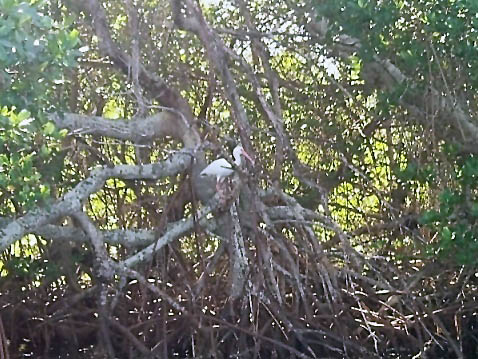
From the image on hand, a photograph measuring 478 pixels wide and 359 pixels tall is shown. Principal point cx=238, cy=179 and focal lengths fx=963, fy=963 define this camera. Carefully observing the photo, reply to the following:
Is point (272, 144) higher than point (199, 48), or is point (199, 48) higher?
point (199, 48)

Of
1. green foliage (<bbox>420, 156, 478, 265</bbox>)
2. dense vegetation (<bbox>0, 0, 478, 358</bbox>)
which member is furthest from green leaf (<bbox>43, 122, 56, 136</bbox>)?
green foliage (<bbox>420, 156, 478, 265</bbox>)

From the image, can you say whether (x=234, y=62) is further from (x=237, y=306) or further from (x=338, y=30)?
(x=237, y=306)

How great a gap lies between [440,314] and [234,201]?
147 centimetres

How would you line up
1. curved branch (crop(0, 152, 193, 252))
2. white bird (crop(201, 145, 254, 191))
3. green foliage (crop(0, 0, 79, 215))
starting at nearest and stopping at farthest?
green foliage (crop(0, 0, 79, 215))
curved branch (crop(0, 152, 193, 252))
white bird (crop(201, 145, 254, 191))

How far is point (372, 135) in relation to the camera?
537cm

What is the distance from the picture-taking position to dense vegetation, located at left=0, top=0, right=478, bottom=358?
4.32 metres

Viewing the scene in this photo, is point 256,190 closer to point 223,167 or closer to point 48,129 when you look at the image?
point 223,167

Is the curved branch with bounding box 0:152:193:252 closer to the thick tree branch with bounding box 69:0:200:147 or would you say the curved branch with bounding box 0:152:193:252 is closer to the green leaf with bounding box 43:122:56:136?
the thick tree branch with bounding box 69:0:200:147

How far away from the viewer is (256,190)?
15.5ft

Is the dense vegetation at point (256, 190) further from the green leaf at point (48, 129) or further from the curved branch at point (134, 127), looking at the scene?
the green leaf at point (48, 129)

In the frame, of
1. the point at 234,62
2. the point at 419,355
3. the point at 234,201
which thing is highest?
the point at 234,62

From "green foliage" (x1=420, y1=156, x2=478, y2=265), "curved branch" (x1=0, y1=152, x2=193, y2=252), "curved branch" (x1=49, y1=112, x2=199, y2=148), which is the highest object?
"curved branch" (x1=49, y1=112, x2=199, y2=148)

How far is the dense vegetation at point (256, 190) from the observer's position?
4316 mm

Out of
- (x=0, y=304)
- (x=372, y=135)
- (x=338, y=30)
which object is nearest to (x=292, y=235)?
(x=372, y=135)
